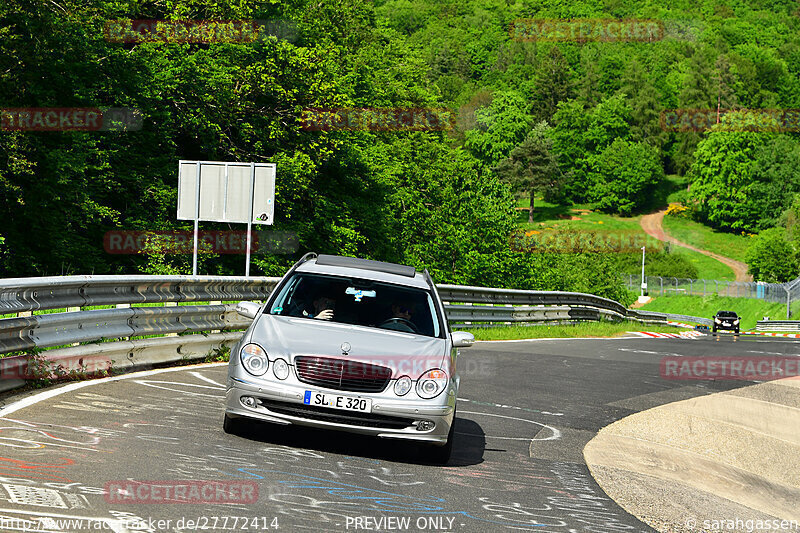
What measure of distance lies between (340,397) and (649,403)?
22.8 feet

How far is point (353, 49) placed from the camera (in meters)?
54.8

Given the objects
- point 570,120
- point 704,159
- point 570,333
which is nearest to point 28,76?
point 570,333

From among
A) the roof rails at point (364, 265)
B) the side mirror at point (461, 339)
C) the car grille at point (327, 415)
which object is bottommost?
the car grille at point (327, 415)

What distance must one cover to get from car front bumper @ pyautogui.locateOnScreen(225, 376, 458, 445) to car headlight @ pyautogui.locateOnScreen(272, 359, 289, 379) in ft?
0.21

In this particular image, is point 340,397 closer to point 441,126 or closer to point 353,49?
point 353,49

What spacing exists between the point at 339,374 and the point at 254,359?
66cm

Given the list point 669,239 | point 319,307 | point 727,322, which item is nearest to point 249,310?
point 319,307

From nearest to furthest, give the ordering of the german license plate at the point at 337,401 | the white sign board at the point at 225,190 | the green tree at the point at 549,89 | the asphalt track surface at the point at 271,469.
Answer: the asphalt track surface at the point at 271,469
the german license plate at the point at 337,401
the white sign board at the point at 225,190
the green tree at the point at 549,89

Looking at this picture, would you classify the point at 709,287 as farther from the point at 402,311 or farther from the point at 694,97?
the point at 402,311

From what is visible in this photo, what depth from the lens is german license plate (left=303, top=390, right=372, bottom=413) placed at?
→ 7148 millimetres

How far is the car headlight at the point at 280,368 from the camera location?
23.8ft

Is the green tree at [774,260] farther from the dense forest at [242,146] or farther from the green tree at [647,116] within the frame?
the green tree at [647,116]

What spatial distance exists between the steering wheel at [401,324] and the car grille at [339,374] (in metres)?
0.92

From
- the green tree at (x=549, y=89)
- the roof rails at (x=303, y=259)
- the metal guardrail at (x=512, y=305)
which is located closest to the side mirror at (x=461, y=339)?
the roof rails at (x=303, y=259)
